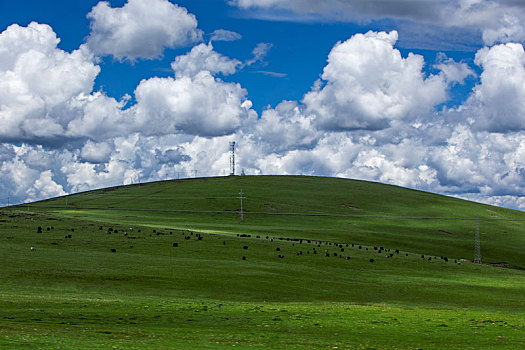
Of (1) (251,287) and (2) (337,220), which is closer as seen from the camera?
(1) (251,287)

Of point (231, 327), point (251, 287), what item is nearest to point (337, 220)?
point (251, 287)

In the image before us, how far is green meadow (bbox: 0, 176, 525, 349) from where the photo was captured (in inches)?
1180

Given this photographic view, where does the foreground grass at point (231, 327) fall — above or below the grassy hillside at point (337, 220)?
below

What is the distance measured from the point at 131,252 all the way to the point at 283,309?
45.3m

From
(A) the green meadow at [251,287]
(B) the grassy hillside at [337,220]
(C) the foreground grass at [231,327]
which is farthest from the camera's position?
(B) the grassy hillside at [337,220]

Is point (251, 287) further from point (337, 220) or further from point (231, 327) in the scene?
point (337, 220)

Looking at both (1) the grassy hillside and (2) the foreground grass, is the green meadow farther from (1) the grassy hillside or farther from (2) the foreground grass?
(1) the grassy hillside

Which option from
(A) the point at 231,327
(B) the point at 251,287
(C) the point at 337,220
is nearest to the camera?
(A) the point at 231,327

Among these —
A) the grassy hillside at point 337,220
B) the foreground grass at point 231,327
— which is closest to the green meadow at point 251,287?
the foreground grass at point 231,327

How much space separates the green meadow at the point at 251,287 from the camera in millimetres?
29969

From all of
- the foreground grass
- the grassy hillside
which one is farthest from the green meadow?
the grassy hillside

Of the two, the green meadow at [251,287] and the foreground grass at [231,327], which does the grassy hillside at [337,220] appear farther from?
the foreground grass at [231,327]

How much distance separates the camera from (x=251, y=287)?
198 ft

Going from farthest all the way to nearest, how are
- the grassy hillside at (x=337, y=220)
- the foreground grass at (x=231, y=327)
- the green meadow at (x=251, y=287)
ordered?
the grassy hillside at (x=337, y=220) → the green meadow at (x=251, y=287) → the foreground grass at (x=231, y=327)
